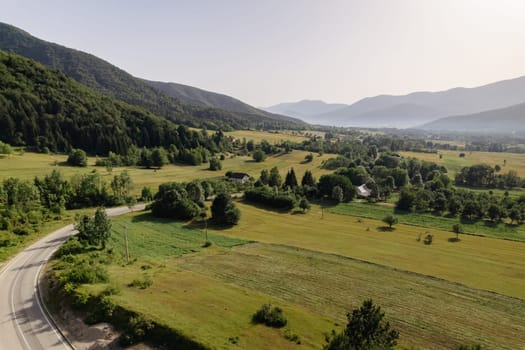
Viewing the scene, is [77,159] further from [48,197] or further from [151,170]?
[48,197]

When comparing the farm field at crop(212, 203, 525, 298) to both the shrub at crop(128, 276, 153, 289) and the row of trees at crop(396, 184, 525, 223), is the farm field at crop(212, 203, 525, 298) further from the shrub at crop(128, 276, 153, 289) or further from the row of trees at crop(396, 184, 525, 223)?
the shrub at crop(128, 276, 153, 289)

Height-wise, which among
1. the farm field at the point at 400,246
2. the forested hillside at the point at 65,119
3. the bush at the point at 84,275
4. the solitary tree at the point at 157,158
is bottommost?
the farm field at the point at 400,246

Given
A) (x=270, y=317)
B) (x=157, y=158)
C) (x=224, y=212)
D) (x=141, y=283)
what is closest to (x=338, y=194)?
(x=224, y=212)

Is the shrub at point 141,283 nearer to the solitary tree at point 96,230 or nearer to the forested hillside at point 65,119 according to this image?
the solitary tree at point 96,230

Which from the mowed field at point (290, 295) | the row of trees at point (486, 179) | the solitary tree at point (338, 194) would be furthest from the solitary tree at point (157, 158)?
the row of trees at point (486, 179)

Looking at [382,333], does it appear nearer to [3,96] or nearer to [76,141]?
[76,141]

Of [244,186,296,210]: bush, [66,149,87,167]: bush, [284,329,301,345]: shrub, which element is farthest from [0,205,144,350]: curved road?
[66,149,87,167]: bush
